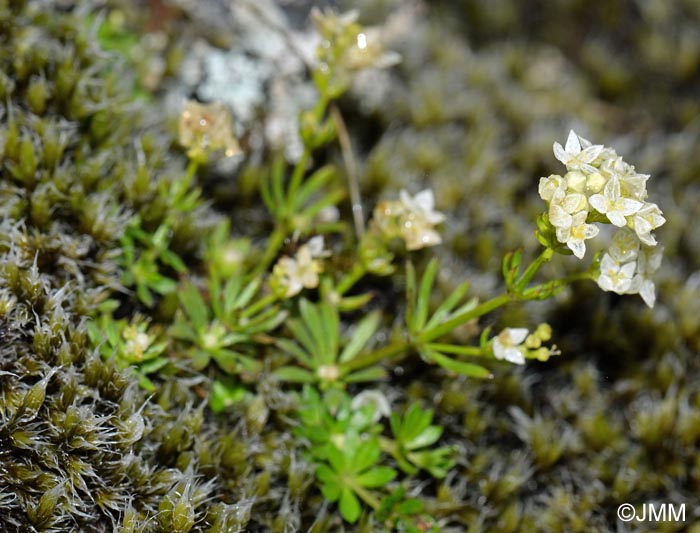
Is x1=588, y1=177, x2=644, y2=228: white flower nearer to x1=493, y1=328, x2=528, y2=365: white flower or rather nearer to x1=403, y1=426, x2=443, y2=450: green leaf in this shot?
x1=493, y1=328, x2=528, y2=365: white flower

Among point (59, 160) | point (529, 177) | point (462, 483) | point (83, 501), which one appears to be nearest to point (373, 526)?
point (462, 483)

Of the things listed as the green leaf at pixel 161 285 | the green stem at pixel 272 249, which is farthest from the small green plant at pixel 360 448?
the green leaf at pixel 161 285

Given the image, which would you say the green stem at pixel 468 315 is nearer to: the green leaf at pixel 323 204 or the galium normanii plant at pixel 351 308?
the galium normanii plant at pixel 351 308

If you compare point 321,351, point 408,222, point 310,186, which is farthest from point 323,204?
point 321,351

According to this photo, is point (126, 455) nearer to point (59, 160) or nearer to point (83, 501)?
point (83, 501)

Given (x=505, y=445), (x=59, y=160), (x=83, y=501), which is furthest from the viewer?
(x=505, y=445)

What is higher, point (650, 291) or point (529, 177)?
point (650, 291)

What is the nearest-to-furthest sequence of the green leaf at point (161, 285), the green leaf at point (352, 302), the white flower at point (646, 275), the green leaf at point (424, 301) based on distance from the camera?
the white flower at point (646, 275) < the green leaf at point (424, 301) < the green leaf at point (161, 285) < the green leaf at point (352, 302)
